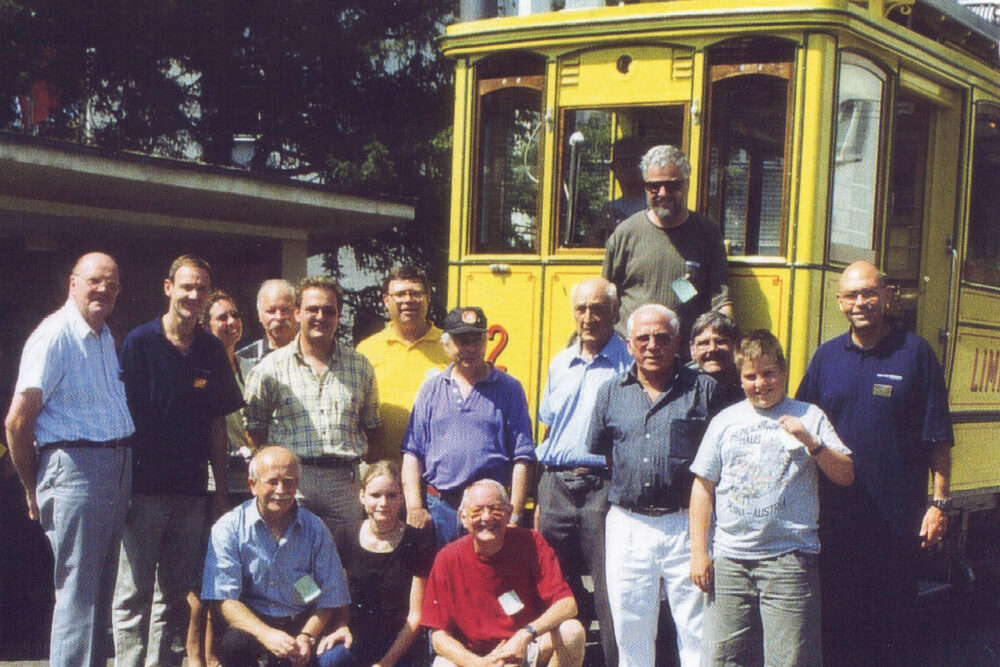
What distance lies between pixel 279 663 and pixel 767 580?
201 centimetres

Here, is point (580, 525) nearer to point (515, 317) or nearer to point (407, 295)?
point (407, 295)

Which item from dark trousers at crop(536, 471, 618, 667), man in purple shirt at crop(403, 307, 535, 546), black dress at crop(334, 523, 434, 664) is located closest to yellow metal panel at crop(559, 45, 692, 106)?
man in purple shirt at crop(403, 307, 535, 546)

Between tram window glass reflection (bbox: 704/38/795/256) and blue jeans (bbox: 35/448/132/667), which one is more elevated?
tram window glass reflection (bbox: 704/38/795/256)

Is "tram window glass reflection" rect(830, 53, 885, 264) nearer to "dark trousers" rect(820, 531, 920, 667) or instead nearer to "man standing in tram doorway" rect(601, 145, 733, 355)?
"man standing in tram doorway" rect(601, 145, 733, 355)

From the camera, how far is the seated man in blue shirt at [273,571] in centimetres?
509

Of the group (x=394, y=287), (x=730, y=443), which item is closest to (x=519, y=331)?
(x=394, y=287)

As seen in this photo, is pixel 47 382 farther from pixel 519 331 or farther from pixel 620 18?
pixel 620 18

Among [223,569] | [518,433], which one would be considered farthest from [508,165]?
[223,569]

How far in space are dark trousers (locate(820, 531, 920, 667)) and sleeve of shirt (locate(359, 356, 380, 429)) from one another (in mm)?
2046

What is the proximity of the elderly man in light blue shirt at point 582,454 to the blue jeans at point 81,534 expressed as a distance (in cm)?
178

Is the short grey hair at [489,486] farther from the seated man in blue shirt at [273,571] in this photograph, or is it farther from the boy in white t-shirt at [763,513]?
the boy in white t-shirt at [763,513]

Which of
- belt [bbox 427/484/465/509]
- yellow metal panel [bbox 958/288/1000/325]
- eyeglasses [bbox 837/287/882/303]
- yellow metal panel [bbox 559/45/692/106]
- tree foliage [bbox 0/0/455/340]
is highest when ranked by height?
tree foliage [bbox 0/0/455/340]

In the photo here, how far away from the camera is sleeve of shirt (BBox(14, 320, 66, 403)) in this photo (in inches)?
193

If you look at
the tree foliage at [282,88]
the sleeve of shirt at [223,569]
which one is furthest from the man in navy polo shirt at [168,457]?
the tree foliage at [282,88]
